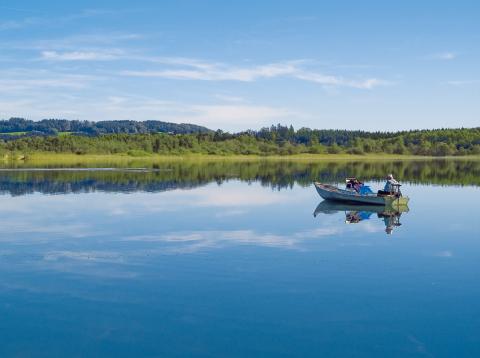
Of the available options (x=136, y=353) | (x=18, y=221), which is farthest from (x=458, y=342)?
(x=18, y=221)

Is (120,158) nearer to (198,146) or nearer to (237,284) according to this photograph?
(198,146)

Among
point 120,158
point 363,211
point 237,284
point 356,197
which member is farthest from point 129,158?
point 237,284

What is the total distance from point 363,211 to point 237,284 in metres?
19.3

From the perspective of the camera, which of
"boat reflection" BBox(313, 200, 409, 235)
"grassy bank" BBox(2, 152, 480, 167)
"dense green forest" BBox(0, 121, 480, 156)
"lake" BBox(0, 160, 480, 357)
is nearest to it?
"lake" BBox(0, 160, 480, 357)

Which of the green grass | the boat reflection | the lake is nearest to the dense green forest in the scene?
the green grass

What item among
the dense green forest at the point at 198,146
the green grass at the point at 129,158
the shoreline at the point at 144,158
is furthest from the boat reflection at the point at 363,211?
the dense green forest at the point at 198,146

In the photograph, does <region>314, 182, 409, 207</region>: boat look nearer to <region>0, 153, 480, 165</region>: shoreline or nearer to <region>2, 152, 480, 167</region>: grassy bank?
<region>2, 152, 480, 167</region>: grassy bank

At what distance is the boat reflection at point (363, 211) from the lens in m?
29.0

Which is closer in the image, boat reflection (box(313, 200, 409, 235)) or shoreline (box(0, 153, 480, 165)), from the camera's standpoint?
boat reflection (box(313, 200, 409, 235))

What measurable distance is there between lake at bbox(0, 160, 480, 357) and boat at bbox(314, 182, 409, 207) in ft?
12.6

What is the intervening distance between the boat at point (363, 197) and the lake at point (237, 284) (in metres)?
3.85

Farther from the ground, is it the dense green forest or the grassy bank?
the dense green forest

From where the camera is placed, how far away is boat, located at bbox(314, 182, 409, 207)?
34.6 m

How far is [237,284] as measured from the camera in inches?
618
